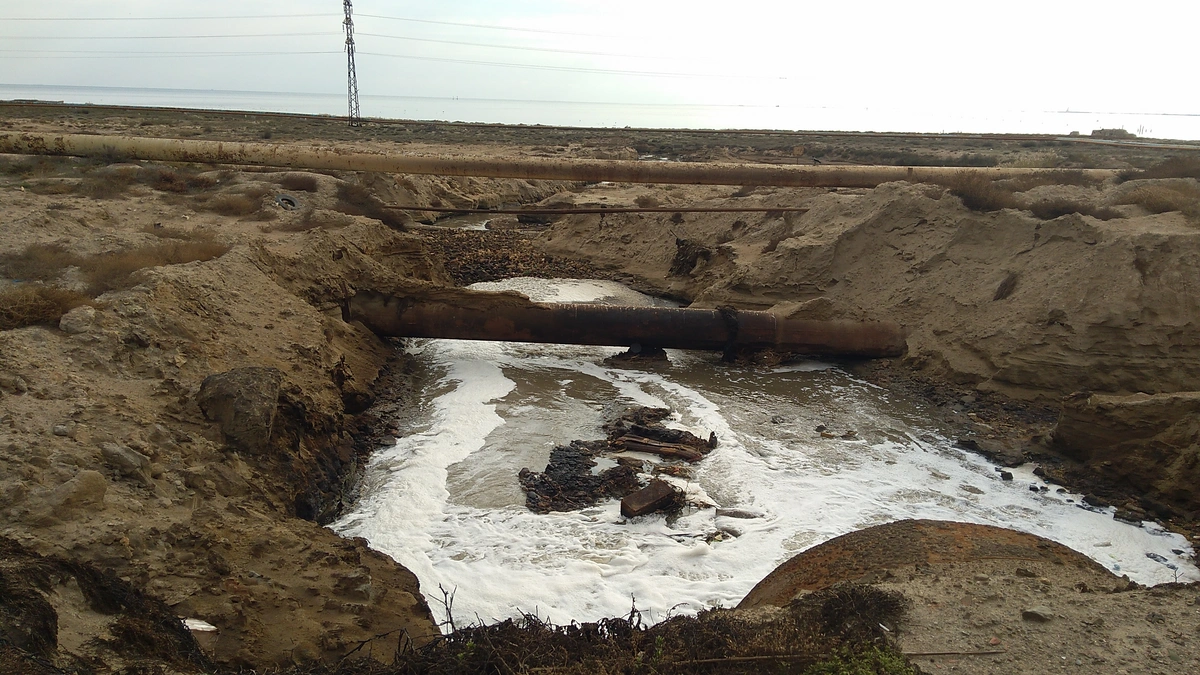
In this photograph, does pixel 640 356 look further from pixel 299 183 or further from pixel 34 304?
pixel 299 183

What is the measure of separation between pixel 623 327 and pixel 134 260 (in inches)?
278

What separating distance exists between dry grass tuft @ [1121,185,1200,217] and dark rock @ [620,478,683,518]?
369 inches

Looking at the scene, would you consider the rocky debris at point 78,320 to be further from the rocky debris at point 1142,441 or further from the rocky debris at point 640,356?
the rocky debris at point 1142,441

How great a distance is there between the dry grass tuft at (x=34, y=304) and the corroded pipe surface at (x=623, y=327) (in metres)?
4.73

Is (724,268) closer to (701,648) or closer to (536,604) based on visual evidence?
(536,604)

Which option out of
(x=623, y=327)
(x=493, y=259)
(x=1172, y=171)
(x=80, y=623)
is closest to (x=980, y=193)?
(x=1172, y=171)

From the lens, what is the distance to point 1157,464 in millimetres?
8430

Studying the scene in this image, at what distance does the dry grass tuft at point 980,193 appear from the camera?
13305mm

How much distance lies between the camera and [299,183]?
17297 millimetres

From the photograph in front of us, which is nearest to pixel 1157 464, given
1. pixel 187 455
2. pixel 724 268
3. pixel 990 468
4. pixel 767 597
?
pixel 990 468

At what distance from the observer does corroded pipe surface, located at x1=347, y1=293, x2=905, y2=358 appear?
12305 mm

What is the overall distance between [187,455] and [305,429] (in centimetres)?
176

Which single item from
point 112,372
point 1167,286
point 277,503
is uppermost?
point 1167,286

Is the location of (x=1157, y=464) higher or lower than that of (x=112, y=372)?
lower
